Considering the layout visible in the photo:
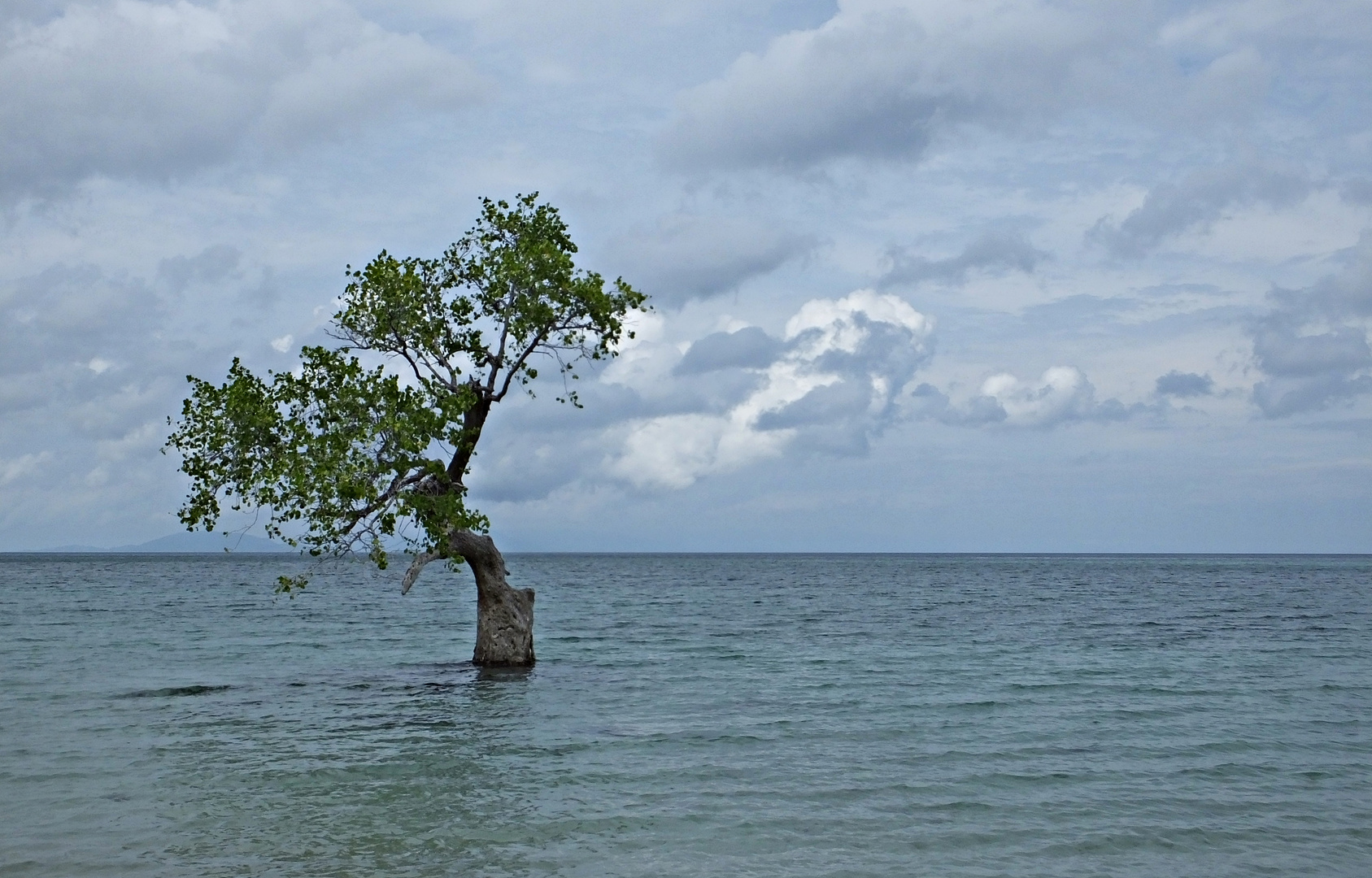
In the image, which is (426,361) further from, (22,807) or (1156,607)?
(1156,607)

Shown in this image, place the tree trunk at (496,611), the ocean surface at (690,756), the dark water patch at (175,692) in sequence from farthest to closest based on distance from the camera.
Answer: the tree trunk at (496,611) < the dark water patch at (175,692) < the ocean surface at (690,756)

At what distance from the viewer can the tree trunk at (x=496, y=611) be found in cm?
3256

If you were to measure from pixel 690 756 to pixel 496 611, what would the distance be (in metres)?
13.4

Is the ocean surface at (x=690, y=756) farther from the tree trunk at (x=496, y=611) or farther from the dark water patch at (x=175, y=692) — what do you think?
the tree trunk at (x=496, y=611)

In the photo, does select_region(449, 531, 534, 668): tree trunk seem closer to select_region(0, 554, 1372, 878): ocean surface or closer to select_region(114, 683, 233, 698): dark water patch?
select_region(0, 554, 1372, 878): ocean surface

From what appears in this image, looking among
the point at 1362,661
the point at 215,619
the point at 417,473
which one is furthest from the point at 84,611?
the point at 1362,661

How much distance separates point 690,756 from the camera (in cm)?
2191

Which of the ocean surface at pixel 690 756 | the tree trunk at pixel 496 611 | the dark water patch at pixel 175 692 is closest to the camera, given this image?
the ocean surface at pixel 690 756

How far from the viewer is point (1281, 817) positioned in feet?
58.1

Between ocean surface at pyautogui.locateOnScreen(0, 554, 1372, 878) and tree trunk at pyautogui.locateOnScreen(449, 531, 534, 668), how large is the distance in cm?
118

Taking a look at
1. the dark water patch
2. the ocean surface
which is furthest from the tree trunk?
the dark water patch

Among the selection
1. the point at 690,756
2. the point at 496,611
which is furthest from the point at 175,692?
the point at 690,756

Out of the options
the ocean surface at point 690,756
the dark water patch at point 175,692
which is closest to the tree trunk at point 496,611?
the ocean surface at point 690,756

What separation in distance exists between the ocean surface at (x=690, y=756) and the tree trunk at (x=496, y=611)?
3.86 feet
